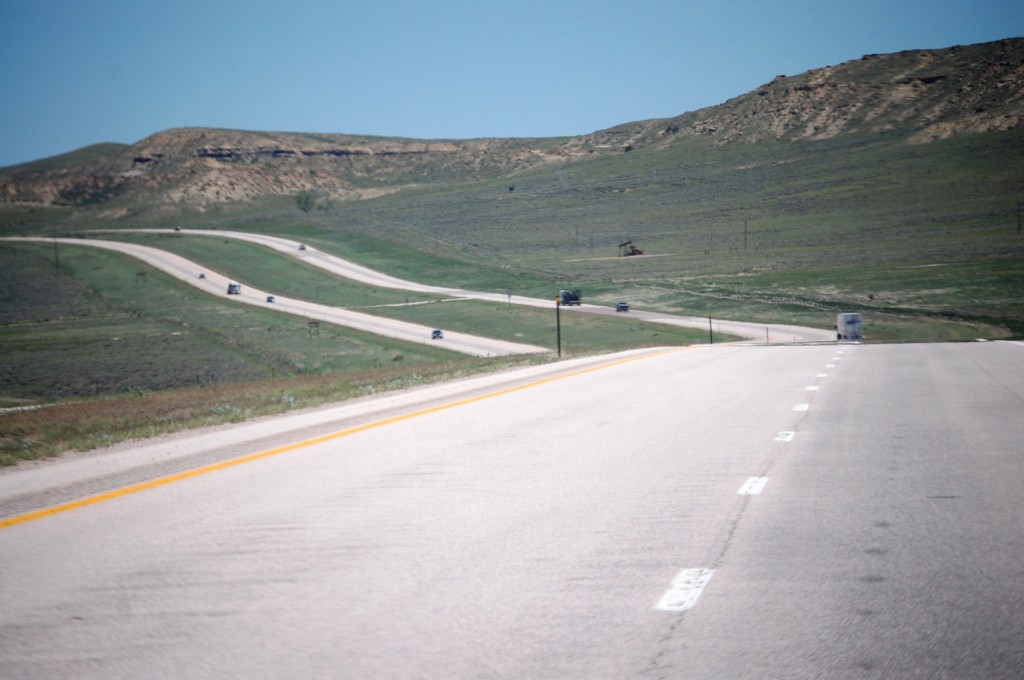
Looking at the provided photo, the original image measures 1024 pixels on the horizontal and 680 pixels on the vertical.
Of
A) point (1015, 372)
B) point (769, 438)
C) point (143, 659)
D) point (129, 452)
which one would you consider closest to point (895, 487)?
point (769, 438)

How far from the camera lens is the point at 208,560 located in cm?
744

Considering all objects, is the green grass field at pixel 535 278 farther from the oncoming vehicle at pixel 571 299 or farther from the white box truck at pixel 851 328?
the oncoming vehicle at pixel 571 299

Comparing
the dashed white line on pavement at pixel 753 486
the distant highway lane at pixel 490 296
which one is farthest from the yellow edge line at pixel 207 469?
the distant highway lane at pixel 490 296

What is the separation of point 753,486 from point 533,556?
344 cm

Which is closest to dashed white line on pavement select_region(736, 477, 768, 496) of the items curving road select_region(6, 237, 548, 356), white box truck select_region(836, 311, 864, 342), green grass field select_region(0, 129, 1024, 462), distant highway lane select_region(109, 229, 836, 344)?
green grass field select_region(0, 129, 1024, 462)

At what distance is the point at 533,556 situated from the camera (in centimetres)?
736

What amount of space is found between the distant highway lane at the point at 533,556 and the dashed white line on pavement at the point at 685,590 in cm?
3

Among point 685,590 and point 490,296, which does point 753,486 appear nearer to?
point 685,590

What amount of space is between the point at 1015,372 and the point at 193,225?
609 ft

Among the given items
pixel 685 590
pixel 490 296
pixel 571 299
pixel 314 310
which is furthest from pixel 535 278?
pixel 685 590

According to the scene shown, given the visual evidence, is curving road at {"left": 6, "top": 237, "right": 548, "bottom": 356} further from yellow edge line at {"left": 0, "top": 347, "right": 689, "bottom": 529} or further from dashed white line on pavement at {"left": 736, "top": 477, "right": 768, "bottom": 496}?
dashed white line on pavement at {"left": 736, "top": 477, "right": 768, "bottom": 496}

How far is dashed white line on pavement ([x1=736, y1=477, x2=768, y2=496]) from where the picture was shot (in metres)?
9.64

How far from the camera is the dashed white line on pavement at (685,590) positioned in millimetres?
6091

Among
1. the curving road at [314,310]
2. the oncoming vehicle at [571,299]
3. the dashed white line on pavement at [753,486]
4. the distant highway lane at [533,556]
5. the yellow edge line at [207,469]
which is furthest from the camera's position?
the oncoming vehicle at [571,299]
